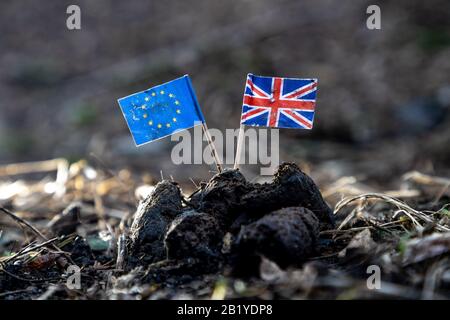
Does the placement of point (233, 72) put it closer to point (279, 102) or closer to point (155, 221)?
point (279, 102)

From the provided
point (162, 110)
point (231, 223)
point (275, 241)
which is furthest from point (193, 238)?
point (162, 110)

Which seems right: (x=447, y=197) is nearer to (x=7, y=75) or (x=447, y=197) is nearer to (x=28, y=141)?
(x=28, y=141)

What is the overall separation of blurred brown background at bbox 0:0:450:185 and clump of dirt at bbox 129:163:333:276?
115 inches

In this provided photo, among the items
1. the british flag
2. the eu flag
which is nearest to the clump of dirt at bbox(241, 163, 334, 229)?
the british flag

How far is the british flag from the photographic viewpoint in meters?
2.92

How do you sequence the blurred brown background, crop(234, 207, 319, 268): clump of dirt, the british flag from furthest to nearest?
the blurred brown background
the british flag
crop(234, 207, 319, 268): clump of dirt

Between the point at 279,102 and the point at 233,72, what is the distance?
5062 mm

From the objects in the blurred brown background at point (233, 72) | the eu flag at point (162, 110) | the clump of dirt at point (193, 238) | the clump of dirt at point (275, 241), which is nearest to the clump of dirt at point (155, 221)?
the clump of dirt at point (193, 238)

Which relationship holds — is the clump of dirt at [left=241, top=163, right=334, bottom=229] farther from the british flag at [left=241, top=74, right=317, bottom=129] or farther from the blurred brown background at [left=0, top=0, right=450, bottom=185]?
the blurred brown background at [left=0, top=0, right=450, bottom=185]

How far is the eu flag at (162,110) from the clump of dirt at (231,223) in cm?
33

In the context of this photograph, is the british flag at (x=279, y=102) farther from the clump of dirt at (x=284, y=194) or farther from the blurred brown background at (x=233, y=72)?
the blurred brown background at (x=233, y=72)

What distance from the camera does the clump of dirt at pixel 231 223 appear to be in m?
2.35
